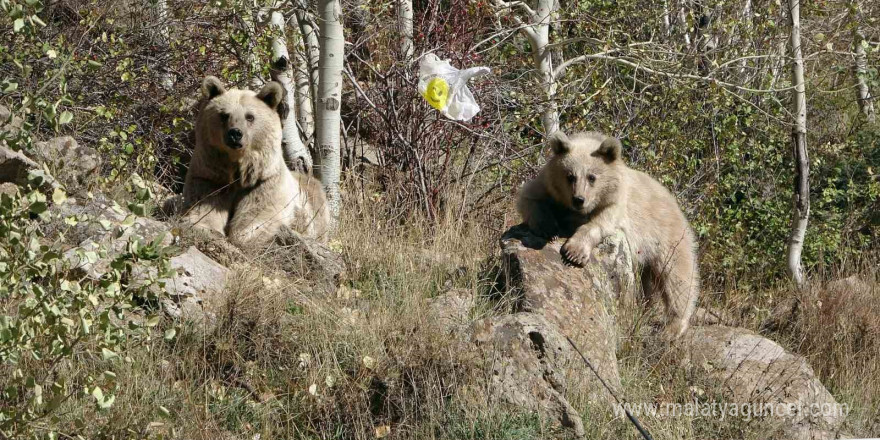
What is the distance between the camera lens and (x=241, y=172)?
7457mm

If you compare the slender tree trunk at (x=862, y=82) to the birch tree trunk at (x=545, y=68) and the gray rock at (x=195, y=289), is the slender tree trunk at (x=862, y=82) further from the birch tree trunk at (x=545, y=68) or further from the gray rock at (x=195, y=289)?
the gray rock at (x=195, y=289)

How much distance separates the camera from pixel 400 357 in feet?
17.2

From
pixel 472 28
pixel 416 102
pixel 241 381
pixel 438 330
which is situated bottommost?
pixel 241 381

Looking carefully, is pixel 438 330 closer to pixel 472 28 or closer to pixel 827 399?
pixel 827 399

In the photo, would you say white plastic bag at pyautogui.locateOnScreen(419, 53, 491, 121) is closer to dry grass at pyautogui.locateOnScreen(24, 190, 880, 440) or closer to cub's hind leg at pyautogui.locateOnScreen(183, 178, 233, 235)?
→ dry grass at pyautogui.locateOnScreen(24, 190, 880, 440)

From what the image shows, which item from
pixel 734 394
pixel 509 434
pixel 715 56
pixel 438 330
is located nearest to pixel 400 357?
pixel 438 330

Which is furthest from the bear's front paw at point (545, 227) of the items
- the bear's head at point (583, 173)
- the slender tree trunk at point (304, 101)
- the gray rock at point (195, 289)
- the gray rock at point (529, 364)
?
the slender tree trunk at point (304, 101)

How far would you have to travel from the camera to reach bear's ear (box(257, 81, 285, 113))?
756cm

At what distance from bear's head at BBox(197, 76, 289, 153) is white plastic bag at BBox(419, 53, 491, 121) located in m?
1.25

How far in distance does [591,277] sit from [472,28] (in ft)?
13.1

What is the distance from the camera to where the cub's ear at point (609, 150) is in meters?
6.86

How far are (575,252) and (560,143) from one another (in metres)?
0.91

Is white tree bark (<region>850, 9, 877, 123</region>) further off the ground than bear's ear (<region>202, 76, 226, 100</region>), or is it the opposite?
white tree bark (<region>850, 9, 877, 123</region>)

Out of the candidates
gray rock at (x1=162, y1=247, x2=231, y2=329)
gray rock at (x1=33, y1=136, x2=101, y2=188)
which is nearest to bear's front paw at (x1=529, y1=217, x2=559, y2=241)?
gray rock at (x1=162, y1=247, x2=231, y2=329)
